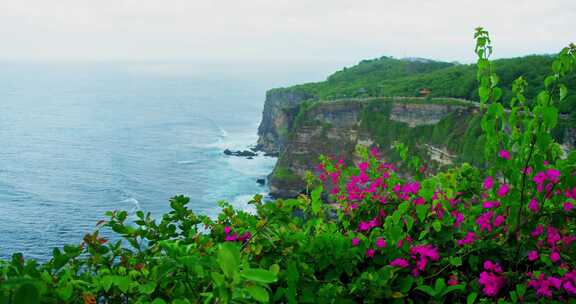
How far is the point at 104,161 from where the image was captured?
70938mm

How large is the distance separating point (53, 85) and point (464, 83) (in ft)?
486

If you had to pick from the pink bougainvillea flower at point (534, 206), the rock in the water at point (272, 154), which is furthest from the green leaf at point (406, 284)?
the rock in the water at point (272, 154)

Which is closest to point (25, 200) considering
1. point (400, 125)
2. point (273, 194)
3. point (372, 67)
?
point (273, 194)

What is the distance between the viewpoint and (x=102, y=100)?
137250mm

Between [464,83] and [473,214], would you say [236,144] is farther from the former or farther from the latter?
[473,214]

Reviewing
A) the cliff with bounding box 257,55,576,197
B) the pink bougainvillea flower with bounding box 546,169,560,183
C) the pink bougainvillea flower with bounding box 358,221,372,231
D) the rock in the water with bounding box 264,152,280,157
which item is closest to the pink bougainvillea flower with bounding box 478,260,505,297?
the pink bougainvillea flower with bounding box 546,169,560,183

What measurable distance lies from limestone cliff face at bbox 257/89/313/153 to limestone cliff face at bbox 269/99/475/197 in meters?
12.6

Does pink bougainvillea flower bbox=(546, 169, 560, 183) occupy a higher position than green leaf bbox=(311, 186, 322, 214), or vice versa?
pink bougainvillea flower bbox=(546, 169, 560, 183)

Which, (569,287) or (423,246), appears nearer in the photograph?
(569,287)

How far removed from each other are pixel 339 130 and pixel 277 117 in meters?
23.3

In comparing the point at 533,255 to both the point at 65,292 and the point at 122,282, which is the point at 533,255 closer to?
the point at 122,282

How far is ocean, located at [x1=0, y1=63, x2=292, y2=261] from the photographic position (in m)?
48.6

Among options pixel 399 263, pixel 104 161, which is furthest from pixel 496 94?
pixel 104 161

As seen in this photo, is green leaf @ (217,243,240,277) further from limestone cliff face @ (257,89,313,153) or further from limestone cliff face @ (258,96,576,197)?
limestone cliff face @ (257,89,313,153)
